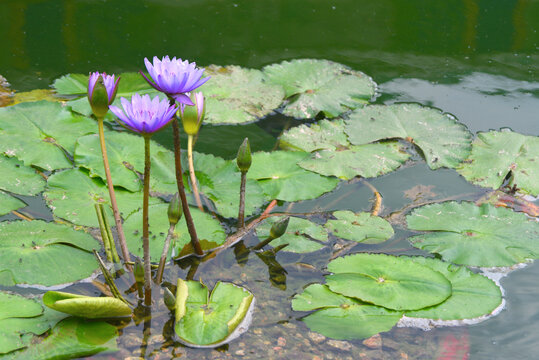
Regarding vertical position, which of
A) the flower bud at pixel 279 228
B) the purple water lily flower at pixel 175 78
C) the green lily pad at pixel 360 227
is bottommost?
the green lily pad at pixel 360 227

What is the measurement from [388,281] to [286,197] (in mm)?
585

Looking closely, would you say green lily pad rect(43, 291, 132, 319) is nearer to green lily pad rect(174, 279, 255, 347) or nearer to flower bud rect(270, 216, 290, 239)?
green lily pad rect(174, 279, 255, 347)

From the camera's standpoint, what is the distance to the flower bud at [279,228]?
1.82 metres

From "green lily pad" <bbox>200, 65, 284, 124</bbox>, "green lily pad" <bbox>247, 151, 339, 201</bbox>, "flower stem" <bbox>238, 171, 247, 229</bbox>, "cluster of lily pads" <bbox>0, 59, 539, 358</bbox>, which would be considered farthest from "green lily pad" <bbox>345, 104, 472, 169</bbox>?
"flower stem" <bbox>238, 171, 247, 229</bbox>

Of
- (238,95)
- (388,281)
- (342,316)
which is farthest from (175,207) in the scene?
(238,95)

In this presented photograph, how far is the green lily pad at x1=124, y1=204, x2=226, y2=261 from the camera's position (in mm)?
1880

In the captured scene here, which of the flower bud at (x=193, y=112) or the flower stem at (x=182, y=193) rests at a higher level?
the flower bud at (x=193, y=112)

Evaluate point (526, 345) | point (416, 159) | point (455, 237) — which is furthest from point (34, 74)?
point (526, 345)

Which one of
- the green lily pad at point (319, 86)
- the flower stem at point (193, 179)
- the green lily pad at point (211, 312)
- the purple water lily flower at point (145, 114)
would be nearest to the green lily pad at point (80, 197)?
the flower stem at point (193, 179)

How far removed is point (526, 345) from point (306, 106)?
146cm

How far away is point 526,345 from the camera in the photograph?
1686 millimetres

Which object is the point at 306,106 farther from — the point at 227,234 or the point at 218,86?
the point at 227,234

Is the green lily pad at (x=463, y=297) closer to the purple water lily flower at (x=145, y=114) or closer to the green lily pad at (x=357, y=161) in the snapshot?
the green lily pad at (x=357, y=161)

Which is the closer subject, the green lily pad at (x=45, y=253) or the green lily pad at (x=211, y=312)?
the green lily pad at (x=211, y=312)
